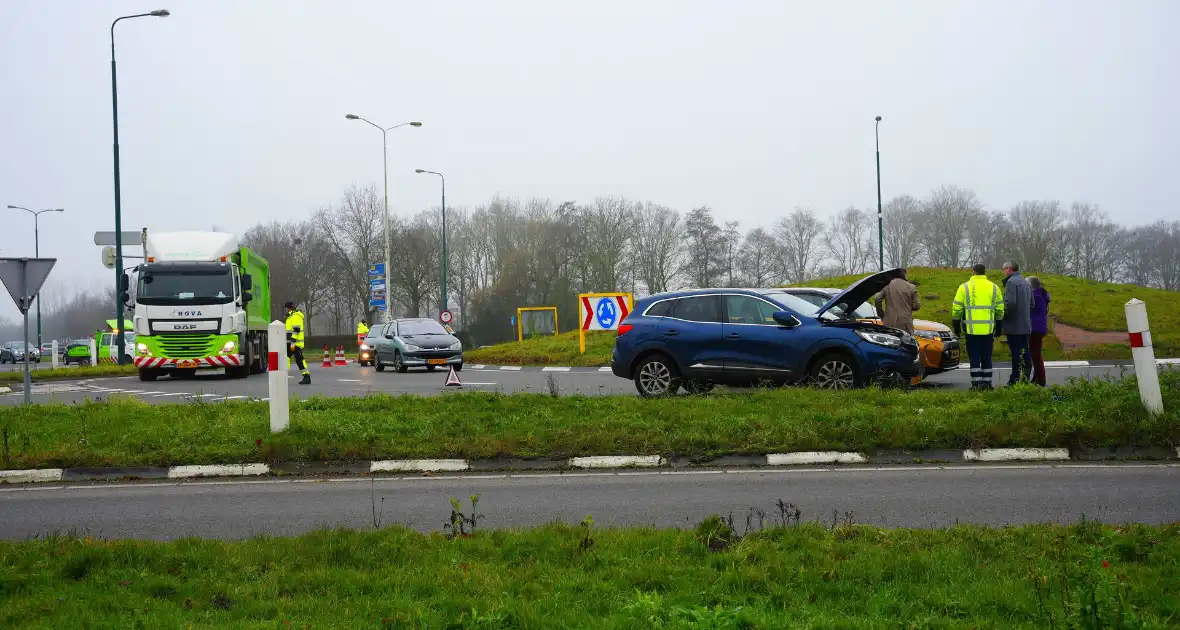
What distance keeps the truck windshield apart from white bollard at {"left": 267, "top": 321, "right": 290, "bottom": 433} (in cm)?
1436

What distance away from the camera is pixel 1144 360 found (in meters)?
9.64

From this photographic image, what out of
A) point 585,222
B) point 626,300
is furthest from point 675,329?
point 585,222

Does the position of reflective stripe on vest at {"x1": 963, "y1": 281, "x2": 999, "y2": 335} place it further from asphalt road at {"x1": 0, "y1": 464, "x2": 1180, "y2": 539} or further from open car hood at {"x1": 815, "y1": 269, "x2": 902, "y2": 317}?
asphalt road at {"x1": 0, "y1": 464, "x2": 1180, "y2": 539}

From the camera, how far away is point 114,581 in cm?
475

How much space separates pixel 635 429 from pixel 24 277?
10.8 meters

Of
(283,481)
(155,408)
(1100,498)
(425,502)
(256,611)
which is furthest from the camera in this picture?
(155,408)

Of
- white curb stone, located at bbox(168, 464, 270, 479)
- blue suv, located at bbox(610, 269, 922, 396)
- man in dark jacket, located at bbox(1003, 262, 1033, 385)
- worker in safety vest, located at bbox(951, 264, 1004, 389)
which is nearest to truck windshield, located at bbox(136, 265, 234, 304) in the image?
blue suv, located at bbox(610, 269, 922, 396)

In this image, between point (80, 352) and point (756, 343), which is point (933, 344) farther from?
A: point (80, 352)

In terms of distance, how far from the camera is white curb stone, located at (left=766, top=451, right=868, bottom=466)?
9273 millimetres

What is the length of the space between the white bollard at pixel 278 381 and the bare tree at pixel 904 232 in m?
57.7

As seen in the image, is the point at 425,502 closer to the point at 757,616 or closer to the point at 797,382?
the point at 757,616

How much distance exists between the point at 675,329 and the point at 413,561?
9.48 m

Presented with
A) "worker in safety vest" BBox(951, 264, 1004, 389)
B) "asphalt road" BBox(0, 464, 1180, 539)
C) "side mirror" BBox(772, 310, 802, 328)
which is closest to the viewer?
"asphalt road" BBox(0, 464, 1180, 539)

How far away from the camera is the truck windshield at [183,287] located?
75.6 feet
